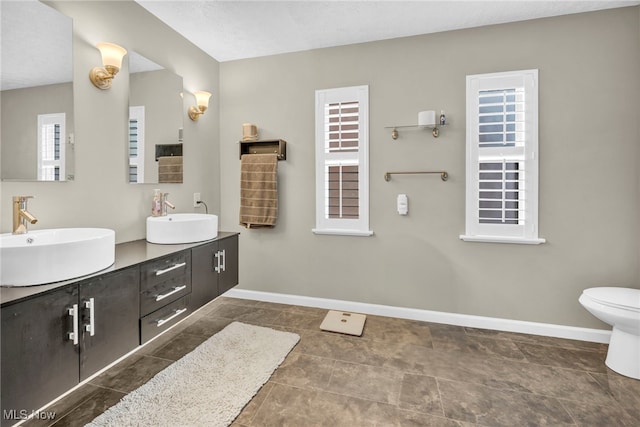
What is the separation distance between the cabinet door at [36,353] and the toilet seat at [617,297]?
2969 millimetres

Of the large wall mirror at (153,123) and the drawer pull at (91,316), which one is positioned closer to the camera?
the drawer pull at (91,316)

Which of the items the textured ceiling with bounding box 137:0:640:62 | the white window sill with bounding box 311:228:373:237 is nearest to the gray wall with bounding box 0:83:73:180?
the textured ceiling with bounding box 137:0:640:62

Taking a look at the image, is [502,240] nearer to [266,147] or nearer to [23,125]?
[266,147]

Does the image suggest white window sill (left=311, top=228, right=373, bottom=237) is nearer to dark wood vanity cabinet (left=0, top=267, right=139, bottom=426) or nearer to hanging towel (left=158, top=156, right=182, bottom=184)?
hanging towel (left=158, top=156, right=182, bottom=184)

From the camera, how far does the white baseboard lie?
2340mm

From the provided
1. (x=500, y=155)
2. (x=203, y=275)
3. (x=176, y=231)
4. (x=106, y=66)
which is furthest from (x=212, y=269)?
(x=500, y=155)

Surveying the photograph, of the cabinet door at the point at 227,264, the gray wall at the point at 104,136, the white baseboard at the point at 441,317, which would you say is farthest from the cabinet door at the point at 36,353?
the white baseboard at the point at 441,317

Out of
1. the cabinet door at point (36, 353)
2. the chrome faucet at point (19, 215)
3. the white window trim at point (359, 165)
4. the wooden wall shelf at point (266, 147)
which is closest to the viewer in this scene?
the cabinet door at point (36, 353)

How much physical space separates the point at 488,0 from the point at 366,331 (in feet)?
8.89

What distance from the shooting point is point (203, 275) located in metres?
2.13

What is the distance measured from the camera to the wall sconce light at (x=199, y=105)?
2.76m

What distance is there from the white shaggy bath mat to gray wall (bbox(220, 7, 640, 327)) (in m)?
0.89

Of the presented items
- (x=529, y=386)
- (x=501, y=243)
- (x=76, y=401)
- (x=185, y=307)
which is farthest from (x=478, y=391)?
(x=76, y=401)

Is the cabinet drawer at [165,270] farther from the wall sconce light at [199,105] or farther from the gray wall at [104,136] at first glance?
the wall sconce light at [199,105]
